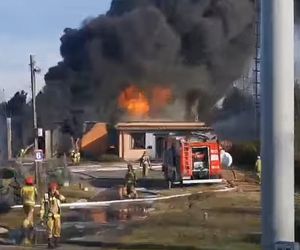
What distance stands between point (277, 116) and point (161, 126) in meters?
53.3

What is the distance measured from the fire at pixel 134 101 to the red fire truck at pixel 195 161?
181 inches

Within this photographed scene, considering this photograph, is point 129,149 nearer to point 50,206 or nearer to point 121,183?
point 121,183

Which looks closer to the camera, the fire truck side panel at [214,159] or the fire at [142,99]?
the fire truck side panel at [214,159]

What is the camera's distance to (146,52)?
39031 mm

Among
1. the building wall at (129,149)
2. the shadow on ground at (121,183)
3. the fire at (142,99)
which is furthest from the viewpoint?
the building wall at (129,149)

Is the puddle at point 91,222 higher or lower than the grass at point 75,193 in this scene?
lower

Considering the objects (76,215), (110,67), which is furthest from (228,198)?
(110,67)

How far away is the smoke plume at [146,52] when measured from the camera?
125 feet

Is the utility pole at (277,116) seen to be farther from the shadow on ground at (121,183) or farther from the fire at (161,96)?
the fire at (161,96)

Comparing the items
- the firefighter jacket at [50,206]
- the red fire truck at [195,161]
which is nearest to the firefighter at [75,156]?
the red fire truck at [195,161]

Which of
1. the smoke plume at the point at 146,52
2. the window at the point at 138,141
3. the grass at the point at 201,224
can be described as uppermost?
the smoke plume at the point at 146,52

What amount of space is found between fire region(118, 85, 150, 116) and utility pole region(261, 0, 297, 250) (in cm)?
3314

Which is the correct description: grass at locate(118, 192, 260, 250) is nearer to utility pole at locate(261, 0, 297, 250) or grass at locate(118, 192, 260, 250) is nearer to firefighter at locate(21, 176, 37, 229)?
firefighter at locate(21, 176, 37, 229)

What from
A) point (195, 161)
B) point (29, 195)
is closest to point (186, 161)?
point (195, 161)
